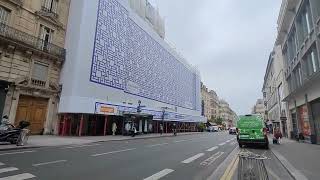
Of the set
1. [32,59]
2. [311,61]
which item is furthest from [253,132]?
[32,59]

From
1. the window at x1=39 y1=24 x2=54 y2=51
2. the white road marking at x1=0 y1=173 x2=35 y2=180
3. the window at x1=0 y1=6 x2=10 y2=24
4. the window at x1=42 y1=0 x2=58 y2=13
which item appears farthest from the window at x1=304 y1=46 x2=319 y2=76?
the window at x1=0 y1=6 x2=10 y2=24

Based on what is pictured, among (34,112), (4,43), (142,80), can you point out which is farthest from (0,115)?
(142,80)

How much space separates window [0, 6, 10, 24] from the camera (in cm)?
2335

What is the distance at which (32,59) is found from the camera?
25.5m

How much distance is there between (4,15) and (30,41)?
3.15m

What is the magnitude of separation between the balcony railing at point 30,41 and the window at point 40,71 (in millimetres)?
1600

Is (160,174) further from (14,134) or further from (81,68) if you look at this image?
(81,68)

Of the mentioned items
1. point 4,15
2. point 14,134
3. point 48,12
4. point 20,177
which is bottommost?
point 20,177

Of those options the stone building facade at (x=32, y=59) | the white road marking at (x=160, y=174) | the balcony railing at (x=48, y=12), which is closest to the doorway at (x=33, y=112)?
the stone building facade at (x=32, y=59)

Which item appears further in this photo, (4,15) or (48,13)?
(48,13)

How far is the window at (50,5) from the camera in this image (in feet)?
92.0

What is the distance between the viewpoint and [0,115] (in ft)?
73.3

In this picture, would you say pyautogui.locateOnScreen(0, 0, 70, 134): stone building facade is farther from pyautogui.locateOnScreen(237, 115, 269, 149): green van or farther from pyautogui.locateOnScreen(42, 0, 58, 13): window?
pyautogui.locateOnScreen(237, 115, 269, 149): green van

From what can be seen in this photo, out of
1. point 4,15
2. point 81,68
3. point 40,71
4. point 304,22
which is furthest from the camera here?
point 81,68
